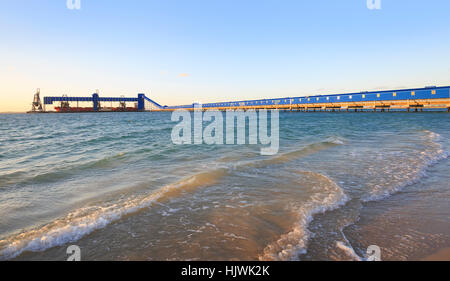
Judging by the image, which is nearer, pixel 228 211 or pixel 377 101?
pixel 228 211

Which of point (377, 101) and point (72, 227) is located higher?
point (377, 101)

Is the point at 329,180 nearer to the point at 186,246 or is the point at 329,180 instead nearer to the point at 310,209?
the point at 310,209

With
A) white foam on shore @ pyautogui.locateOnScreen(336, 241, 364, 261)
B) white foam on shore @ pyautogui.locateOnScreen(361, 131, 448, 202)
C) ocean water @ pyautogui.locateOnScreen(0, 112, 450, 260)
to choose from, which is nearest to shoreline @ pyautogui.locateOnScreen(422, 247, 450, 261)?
ocean water @ pyautogui.locateOnScreen(0, 112, 450, 260)

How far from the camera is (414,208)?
A: 3.82 meters

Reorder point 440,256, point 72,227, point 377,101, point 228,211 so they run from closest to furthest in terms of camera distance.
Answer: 1. point 440,256
2. point 72,227
3. point 228,211
4. point 377,101

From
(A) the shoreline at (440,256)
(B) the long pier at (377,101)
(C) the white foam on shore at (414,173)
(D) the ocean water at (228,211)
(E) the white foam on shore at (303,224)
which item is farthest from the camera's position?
(B) the long pier at (377,101)

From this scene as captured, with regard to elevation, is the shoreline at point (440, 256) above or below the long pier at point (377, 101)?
below

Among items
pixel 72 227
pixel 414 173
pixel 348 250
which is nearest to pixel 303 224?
pixel 348 250

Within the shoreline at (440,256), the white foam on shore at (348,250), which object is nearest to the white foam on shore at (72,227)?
the white foam on shore at (348,250)

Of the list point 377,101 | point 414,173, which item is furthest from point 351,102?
point 414,173

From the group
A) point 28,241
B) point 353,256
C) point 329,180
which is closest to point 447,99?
point 329,180

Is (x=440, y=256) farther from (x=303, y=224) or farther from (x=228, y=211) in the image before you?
(x=228, y=211)

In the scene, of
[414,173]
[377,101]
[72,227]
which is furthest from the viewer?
[377,101]

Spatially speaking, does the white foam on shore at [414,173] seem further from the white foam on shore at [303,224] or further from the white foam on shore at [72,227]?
the white foam on shore at [72,227]
